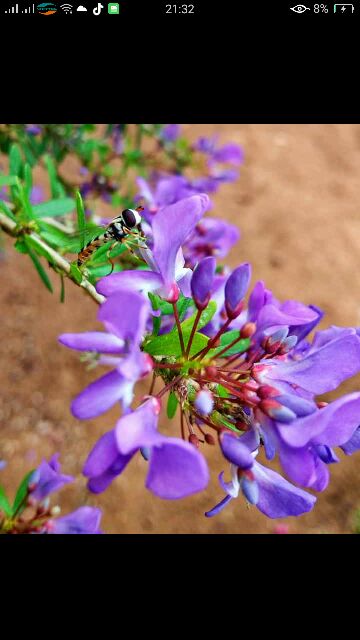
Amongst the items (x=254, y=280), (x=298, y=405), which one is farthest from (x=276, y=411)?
(x=254, y=280)

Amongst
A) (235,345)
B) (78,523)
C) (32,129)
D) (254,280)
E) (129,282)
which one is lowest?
(78,523)

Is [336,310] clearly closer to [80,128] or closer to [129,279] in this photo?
[80,128]

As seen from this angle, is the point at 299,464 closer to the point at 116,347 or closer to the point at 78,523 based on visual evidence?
the point at 116,347

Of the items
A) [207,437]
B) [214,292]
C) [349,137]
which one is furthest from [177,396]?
[349,137]

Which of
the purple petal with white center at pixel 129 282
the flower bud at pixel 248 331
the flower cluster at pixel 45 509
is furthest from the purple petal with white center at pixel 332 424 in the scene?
the flower cluster at pixel 45 509

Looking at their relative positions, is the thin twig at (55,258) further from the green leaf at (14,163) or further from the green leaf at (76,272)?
the green leaf at (14,163)
